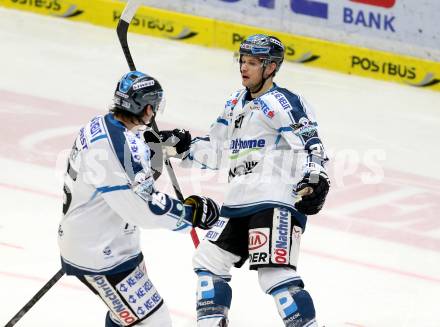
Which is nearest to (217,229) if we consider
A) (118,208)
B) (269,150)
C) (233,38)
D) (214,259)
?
(214,259)

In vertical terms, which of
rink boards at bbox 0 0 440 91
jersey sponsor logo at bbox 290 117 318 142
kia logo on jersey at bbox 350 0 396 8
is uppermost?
jersey sponsor logo at bbox 290 117 318 142

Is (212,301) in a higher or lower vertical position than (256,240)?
lower

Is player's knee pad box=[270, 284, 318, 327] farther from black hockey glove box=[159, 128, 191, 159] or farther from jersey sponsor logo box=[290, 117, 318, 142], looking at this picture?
black hockey glove box=[159, 128, 191, 159]

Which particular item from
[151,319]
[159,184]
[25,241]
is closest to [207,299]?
[151,319]

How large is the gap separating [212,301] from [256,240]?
0.37m

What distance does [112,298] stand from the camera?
18.8 ft

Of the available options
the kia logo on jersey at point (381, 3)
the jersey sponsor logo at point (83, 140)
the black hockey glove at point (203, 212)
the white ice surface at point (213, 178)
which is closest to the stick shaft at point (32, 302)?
the white ice surface at point (213, 178)

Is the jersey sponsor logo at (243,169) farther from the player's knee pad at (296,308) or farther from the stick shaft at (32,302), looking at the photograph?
the stick shaft at (32,302)

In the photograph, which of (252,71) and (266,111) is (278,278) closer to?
(266,111)

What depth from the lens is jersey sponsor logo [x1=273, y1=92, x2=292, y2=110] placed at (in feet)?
20.4

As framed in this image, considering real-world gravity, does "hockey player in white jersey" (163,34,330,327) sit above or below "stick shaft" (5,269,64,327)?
above

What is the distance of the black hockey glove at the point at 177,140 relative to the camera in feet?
21.5

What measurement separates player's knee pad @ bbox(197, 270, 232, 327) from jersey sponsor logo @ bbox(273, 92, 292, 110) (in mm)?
917

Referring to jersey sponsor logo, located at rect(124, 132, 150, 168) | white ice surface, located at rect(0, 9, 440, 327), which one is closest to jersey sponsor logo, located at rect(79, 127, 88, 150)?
jersey sponsor logo, located at rect(124, 132, 150, 168)
